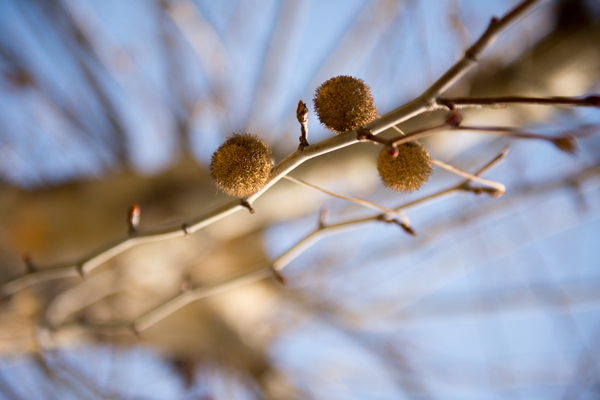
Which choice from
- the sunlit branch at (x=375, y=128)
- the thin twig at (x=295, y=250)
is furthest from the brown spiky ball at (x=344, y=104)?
the thin twig at (x=295, y=250)

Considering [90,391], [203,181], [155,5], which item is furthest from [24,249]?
[155,5]

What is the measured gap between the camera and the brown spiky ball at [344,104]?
50 centimetres

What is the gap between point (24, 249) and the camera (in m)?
1.57

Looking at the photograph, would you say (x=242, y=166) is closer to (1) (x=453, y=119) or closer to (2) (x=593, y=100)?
(1) (x=453, y=119)

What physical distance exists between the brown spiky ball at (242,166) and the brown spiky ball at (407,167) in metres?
0.19

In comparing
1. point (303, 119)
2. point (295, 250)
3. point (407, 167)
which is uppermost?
point (303, 119)

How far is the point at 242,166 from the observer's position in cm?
52

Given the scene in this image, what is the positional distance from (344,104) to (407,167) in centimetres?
15

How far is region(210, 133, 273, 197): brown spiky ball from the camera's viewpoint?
522 millimetres

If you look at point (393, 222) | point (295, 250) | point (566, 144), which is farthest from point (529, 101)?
point (295, 250)

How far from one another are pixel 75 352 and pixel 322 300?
59.9 inches

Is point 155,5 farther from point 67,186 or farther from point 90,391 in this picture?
point 90,391

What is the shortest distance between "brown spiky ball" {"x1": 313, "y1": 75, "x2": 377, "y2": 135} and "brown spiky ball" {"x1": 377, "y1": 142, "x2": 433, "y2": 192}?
3.0 inches

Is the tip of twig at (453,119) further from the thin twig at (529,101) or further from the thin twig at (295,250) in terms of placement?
the thin twig at (295,250)
